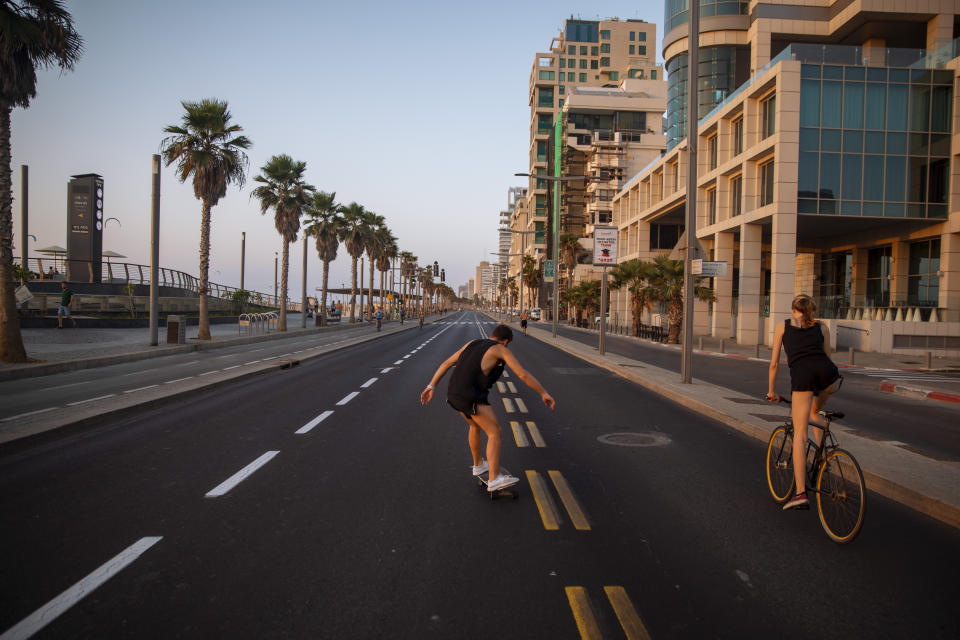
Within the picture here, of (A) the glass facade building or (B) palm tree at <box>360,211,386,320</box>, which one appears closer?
(A) the glass facade building

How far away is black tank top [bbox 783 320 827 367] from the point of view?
4.83m

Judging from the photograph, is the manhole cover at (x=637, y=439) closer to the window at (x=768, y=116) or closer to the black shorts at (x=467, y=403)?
the black shorts at (x=467, y=403)

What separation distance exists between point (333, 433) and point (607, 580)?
5282 mm

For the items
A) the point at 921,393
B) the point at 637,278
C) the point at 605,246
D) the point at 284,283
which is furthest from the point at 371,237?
the point at 921,393

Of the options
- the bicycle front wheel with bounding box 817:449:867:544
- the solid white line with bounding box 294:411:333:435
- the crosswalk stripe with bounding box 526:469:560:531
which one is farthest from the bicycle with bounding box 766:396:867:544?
the solid white line with bounding box 294:411:333:435

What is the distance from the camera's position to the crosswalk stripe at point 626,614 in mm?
3078

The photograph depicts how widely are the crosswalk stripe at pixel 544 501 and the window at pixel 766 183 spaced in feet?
102

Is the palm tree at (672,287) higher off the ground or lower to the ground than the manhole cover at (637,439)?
higher

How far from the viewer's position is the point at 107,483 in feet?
18.4

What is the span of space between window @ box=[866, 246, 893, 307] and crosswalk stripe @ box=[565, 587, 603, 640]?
37792 millimetres

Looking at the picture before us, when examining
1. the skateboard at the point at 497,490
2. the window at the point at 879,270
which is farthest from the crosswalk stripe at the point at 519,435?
the window at the point at 879,270

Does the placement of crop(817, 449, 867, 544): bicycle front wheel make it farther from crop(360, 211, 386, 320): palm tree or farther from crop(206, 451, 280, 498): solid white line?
crop(360, 211, 386, 320): palm tree

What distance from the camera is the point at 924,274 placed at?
32.3 metres

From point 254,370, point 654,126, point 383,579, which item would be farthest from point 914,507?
point 654,126
